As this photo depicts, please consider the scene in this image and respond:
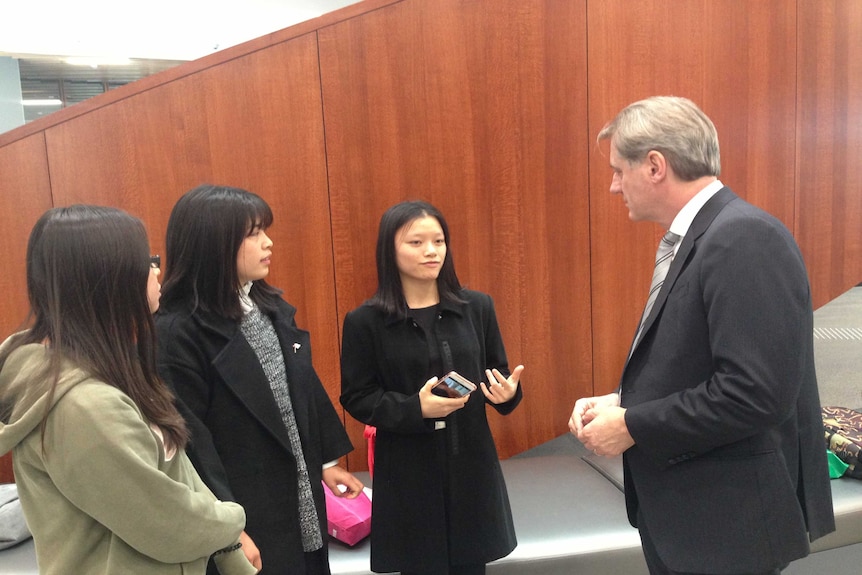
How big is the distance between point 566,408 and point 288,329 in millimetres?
1922

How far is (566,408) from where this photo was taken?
3.40 meters

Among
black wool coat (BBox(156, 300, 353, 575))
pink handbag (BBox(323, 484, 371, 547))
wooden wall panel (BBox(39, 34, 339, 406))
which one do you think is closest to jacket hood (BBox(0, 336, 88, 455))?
black wool coat (BBox(156, 300, 353, 575))

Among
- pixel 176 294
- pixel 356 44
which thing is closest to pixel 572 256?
pixel 356 44

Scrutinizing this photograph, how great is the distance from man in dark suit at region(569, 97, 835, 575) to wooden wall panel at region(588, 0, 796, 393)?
5.26 ft

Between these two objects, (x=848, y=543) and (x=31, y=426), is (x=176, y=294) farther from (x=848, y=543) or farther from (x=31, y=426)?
(x=848, y=543)

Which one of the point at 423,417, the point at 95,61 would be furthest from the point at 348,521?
the point at 95,61

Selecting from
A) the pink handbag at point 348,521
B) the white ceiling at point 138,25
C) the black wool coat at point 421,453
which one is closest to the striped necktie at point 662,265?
the black wool coat at point 421,453

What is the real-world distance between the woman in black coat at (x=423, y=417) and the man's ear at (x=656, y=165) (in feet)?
2.47

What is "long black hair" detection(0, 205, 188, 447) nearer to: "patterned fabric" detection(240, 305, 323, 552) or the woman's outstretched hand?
"patterned fabric" detection(240, 305, 323, 552)

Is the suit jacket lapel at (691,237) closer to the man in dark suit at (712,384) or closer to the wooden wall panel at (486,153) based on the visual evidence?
the man in dark suit at (712,384)

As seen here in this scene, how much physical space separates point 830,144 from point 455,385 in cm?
292

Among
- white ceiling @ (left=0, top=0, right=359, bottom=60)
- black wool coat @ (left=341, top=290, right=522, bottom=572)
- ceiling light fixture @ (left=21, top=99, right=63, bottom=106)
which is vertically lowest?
black wool coat @ (left=341, top=290, right=522, bottom=572)

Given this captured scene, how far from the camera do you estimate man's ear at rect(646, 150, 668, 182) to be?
1586mm

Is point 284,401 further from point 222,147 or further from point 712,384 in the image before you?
point 222,147
